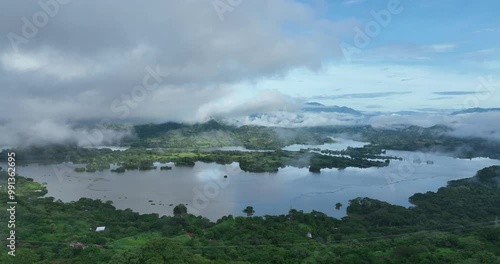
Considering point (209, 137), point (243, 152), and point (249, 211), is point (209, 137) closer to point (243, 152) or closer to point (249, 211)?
point (243, 152)

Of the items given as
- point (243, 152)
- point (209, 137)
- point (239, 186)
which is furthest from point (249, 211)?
point (209, 137)

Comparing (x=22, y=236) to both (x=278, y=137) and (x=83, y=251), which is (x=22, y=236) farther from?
(x=278, y=137)

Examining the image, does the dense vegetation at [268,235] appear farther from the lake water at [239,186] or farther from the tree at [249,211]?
the lake water at [239,186]

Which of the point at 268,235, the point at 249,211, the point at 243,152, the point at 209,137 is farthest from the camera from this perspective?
the point at 209,137

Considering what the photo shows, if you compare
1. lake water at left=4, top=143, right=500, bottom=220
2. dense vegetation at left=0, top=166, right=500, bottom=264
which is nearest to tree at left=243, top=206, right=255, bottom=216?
dense vegetation at left=0, top=166, right=500, bottom=264

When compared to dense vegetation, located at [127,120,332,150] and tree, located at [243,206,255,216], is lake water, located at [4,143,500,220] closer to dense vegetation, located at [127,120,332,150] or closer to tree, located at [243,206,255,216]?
tree, located at [243,206,255,216]

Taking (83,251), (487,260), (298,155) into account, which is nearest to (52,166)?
(298,155)

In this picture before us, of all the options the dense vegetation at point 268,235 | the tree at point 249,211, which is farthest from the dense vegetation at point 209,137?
the dense vegetation at point 268,235
